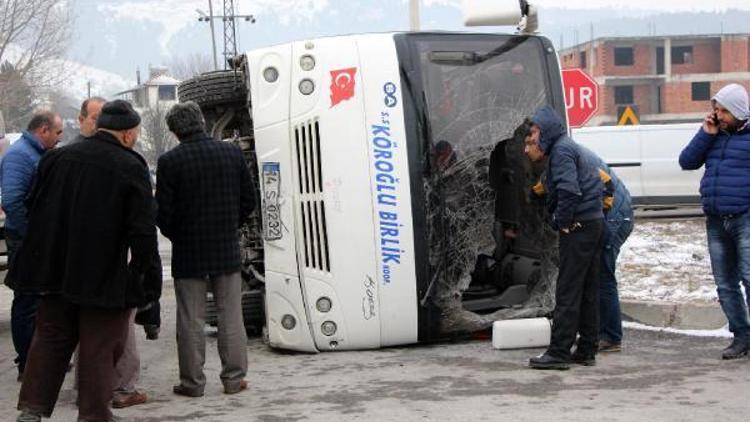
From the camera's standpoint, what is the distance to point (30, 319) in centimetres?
698

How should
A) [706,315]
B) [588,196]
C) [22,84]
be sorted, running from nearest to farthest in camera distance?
[588,196] → [706,315] → [22,84]

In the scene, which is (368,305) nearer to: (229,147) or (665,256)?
(229,147)

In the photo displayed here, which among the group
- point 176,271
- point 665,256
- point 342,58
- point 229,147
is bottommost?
point 665,256

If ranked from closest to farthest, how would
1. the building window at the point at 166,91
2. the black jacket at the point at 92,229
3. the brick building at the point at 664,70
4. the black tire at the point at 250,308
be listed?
the black jacket at the point at 92,229
the black tire at the point at 250,308
the brick building at the point at 664,70
the building window at the point at 166,91

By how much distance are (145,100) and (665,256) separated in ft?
311

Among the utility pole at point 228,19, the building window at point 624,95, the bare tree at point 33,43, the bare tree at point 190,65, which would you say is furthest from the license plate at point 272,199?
the bare tree at point 190,65

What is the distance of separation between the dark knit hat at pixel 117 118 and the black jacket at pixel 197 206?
66cm

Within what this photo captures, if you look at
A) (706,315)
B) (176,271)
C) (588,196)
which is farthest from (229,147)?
(706,315)

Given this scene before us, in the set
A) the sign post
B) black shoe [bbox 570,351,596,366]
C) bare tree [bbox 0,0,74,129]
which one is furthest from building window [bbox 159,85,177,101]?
black shoe [bbox 570,351,596,366]

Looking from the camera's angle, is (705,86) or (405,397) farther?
(705,86)

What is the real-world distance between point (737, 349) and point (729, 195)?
103cm

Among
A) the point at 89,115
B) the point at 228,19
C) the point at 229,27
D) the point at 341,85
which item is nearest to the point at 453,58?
the point at 341,85

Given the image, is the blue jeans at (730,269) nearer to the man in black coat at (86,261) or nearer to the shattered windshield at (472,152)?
the shattered windshield at (472,152)

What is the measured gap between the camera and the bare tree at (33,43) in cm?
3847
